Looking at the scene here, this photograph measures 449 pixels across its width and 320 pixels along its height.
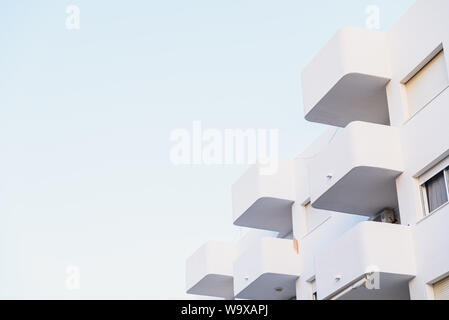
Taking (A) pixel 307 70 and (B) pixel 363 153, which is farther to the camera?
(A) pixel 307 70

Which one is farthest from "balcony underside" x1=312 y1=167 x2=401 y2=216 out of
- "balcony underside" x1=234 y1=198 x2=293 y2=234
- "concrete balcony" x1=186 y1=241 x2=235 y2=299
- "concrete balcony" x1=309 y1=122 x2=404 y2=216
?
"concrete balcony" x1=186 y1=241 x2=235 y2=299

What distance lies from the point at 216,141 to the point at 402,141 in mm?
5860

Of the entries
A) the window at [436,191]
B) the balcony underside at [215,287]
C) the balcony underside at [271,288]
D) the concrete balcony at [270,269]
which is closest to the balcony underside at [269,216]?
the concrete balcony at [270,269]

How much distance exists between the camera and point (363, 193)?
19.2 m

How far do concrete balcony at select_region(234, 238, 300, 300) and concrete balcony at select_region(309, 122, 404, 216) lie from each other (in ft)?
12.5

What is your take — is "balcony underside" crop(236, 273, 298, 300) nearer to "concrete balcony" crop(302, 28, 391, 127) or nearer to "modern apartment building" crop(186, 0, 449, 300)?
"modern apartment building" crop(186, 0, 449, 300)

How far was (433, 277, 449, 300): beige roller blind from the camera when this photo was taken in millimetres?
16200

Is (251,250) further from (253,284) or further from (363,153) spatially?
(363,153)

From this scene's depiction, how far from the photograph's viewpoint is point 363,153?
59.5 ft

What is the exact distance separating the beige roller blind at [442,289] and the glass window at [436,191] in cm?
155

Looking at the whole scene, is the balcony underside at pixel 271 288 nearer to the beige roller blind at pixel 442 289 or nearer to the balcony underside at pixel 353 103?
the balcony underside at pixel 353 103

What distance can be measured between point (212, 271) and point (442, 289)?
489 inches

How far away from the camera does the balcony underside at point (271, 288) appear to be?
23.5 meters
